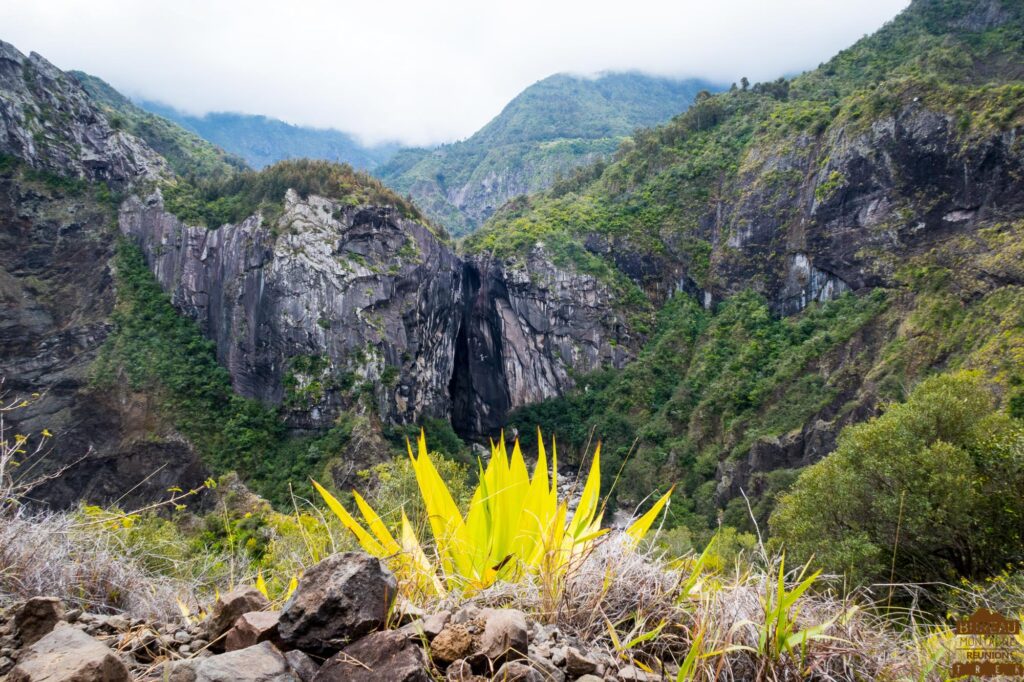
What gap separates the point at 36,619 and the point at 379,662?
966mm

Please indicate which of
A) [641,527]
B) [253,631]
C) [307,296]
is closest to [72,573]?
[253,631]

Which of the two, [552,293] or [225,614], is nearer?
[225,614]

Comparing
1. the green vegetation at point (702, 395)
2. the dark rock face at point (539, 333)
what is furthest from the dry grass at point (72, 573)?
the dark rock face at point (539, 333)

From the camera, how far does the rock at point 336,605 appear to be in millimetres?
1233

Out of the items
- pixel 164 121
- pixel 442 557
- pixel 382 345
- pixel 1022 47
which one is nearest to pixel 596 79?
pixel 164 121

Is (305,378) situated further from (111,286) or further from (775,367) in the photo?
(775,367)

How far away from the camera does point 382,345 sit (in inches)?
1454

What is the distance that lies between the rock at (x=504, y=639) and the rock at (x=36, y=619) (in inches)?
44.6

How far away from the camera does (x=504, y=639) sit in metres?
1.17

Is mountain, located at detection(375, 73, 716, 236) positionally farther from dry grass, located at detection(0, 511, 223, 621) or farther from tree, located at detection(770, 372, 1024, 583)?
dry grass, located at detection(0, 511, 223, 621)

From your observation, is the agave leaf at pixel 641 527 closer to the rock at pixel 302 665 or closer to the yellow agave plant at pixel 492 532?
the yellow agave plant at pixel 492 532

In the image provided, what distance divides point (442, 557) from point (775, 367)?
1408 inches

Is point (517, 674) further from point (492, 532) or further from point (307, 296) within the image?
point (307, 296)

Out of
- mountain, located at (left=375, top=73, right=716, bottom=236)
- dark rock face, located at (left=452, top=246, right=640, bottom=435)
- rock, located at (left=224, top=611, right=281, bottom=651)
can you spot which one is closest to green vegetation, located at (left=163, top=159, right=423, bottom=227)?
dark rock face, located at (left=452, top=246, right=640, bottom=435)
